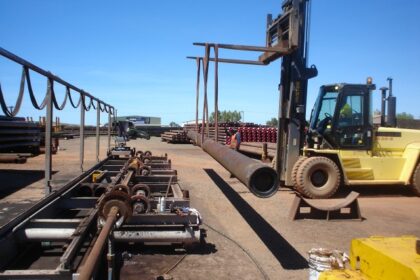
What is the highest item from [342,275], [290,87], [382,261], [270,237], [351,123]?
[290,87]

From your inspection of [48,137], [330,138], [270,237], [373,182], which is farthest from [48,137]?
[373,182]

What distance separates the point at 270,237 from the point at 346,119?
4.93m

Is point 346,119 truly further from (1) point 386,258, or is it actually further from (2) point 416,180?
(1) point 386,258

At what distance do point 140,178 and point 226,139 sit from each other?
15253mm

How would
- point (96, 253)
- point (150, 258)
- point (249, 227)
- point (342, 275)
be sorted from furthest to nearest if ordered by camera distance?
point (249, 227) < point (150, 258) < point (96, 253) < point (342, 275)

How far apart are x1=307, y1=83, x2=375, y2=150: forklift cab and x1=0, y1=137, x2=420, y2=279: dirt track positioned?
143 cm

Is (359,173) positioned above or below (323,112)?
below

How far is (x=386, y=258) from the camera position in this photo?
2748mm

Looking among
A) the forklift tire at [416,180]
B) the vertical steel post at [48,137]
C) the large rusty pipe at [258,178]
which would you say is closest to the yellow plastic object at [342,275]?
the large rusty pipe at [258,178]

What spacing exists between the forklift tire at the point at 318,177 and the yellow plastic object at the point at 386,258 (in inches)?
252

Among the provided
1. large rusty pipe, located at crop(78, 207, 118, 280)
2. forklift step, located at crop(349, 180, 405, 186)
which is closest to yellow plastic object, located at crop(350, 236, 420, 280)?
large rusty pipe, located at crop(78, 207, 118, 280)

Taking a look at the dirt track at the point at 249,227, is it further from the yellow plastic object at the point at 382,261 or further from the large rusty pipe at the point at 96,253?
the yellow plastic object at the point at 382,261

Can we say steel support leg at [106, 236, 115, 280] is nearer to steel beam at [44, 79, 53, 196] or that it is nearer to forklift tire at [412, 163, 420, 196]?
steel beam at [44, 79, 53, 196]

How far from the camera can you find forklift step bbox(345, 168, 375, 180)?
33.6 feet
